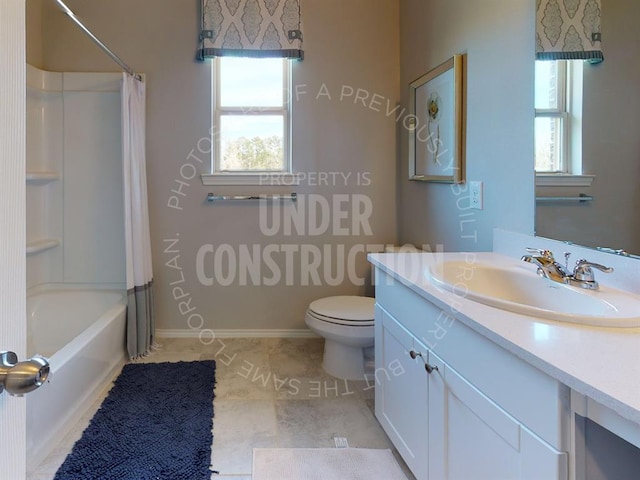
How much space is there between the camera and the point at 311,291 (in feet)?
10.5

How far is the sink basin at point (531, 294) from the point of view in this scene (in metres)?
1.01

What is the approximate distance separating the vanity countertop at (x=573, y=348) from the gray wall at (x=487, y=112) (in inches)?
29.9

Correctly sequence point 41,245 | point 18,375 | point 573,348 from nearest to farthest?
point 18,375
point 573,348
point 41,245

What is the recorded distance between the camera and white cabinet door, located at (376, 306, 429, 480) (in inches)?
56.5

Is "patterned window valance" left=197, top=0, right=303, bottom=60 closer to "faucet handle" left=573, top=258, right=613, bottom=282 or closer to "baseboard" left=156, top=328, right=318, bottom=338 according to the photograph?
"baseboard" left=156, top=328, right=318, bottom=338

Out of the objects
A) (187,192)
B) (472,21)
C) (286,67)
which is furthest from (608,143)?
(187,192)

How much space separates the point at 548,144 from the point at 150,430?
6.54 feet

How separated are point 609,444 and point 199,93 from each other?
9.67ft

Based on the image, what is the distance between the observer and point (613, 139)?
4.26ft

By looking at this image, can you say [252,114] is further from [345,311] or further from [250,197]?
[345,311]

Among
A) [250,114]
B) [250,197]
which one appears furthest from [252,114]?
[250,197]

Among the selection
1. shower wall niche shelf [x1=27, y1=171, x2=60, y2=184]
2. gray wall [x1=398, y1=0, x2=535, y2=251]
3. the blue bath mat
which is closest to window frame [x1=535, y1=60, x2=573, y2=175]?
gray wall [x1=398, y1=0, x2=535, y2=251]

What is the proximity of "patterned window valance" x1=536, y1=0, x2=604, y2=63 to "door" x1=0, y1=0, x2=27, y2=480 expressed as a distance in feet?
4.83

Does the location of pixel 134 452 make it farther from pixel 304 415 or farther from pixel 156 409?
pixel 304 415
